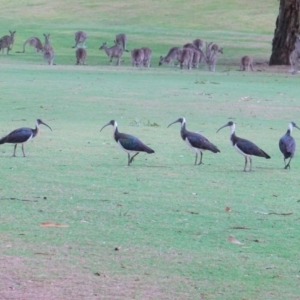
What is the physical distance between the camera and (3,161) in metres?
12.5

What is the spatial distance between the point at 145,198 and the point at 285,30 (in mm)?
25631

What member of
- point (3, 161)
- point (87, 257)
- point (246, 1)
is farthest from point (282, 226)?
point (246, 1)

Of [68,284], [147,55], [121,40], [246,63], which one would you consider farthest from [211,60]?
[68,284]

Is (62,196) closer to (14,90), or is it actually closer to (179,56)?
(14,90)

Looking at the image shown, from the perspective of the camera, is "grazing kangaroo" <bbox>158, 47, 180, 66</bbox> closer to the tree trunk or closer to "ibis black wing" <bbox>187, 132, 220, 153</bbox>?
the tree trunk

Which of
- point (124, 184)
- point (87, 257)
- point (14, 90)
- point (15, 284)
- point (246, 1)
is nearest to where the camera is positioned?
point (15, 284)

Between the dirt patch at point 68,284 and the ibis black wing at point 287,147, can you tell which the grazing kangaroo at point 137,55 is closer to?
the ibis black wing at point 287,147

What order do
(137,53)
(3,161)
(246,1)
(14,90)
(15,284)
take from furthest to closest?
(246,1)
(137,53)
(14,90)
(3,161)
(15,284)

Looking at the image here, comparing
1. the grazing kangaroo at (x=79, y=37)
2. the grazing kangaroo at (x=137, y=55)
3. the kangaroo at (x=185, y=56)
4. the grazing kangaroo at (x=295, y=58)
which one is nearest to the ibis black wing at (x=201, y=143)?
the grazing kangaroo at (x=295, y=58)

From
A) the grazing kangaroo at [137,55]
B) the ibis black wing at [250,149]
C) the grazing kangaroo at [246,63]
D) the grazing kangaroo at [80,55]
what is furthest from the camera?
the grazing kangaroo at [137,55]

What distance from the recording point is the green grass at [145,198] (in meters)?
6.88

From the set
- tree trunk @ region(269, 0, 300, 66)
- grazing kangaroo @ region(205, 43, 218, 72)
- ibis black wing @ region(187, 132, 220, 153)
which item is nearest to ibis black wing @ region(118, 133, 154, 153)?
ibis black wing @ region(187, 132, 220, 153)

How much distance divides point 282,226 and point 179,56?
89.5 ft

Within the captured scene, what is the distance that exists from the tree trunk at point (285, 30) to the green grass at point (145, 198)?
9.88m
